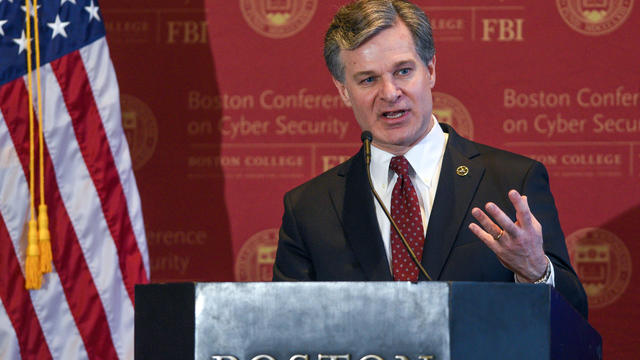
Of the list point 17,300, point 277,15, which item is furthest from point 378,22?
point 17,300

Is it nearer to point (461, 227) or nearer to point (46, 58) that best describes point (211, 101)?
point (46, 58)

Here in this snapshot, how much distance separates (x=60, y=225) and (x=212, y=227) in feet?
2.04

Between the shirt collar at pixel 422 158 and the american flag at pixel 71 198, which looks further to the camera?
the american flag at pixel 71 198

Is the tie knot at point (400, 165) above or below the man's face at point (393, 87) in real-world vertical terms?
below

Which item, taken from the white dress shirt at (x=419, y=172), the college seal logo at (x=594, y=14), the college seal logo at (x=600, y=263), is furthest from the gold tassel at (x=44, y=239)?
the college seal logo at (x=594, y=14)

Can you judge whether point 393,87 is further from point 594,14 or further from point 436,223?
point 594,14

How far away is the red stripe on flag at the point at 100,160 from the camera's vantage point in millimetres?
3158

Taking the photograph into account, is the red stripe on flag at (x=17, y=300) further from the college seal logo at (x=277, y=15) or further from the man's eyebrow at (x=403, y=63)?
the man's eyebrow at (x=403, y=63)

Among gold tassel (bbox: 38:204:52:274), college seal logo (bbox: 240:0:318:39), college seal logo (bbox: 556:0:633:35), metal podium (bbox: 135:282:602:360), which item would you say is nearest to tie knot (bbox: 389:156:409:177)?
metal podium (bbox: 135:282:602:360)

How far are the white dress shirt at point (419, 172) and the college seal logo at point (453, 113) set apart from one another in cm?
109

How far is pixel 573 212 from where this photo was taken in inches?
132

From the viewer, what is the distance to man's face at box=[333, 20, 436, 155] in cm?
225

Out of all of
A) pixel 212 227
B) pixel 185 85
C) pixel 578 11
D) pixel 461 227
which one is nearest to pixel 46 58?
pixel 185 85

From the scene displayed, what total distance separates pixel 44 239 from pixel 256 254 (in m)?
0.89
